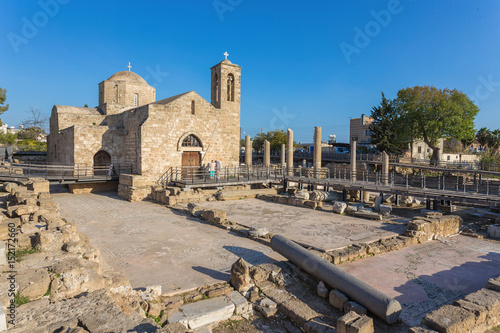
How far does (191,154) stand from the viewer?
65.0ft

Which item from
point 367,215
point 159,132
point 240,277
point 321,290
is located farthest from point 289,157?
point 240,277

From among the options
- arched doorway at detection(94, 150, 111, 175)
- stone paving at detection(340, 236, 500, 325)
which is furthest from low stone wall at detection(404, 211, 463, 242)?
arched doorway at detection(94, 150, 111, 175)

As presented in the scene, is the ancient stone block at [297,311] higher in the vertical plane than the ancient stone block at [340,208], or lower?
lower

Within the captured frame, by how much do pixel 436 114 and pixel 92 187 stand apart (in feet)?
107

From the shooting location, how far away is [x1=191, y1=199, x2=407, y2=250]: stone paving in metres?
8.86

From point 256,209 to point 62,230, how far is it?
8410mm

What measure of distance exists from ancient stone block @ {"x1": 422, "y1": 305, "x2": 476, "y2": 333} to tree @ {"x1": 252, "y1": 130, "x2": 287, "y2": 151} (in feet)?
152

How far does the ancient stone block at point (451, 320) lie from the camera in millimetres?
4137

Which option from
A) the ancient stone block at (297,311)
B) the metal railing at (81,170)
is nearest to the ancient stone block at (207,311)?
the ancient stone block at (297,311)

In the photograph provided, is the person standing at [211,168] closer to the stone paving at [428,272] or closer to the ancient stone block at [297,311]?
the stone paving at [428,272]

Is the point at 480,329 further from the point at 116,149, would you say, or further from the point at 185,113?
the point at 116,149

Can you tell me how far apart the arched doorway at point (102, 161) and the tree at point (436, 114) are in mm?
30124

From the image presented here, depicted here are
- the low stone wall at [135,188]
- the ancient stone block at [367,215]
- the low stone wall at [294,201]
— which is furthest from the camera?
the low stone wall at [135,188]

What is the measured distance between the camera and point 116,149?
20141 mm
